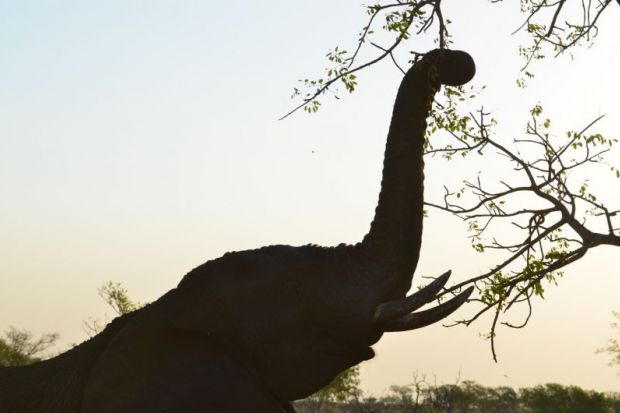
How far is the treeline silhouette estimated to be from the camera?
190 feet

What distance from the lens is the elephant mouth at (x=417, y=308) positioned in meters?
6.02

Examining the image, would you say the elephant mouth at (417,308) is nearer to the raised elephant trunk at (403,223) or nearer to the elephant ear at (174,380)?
the raised elephant trunk at (403,223)

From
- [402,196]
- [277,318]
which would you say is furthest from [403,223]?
[277,318]

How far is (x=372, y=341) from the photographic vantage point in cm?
629

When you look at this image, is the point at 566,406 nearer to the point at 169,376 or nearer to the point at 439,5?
the point at 439,5

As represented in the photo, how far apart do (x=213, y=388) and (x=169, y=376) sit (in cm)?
29

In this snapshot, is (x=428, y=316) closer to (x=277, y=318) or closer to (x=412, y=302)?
(x=412, y=302)

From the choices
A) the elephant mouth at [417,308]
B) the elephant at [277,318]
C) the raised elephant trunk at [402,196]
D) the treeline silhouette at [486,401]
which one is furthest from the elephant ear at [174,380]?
the treeline silhouette at [486,401]

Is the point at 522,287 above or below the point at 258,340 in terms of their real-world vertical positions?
above

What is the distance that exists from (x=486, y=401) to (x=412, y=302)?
7243 cm

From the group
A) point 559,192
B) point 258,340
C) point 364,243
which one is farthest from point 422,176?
point 559,192

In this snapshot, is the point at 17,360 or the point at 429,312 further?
the point at 17,360

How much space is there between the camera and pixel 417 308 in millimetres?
6027

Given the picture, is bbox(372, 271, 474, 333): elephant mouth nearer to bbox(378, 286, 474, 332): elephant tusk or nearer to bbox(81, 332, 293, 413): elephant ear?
bbox(378, 286, 474, 332): elephant tusk
